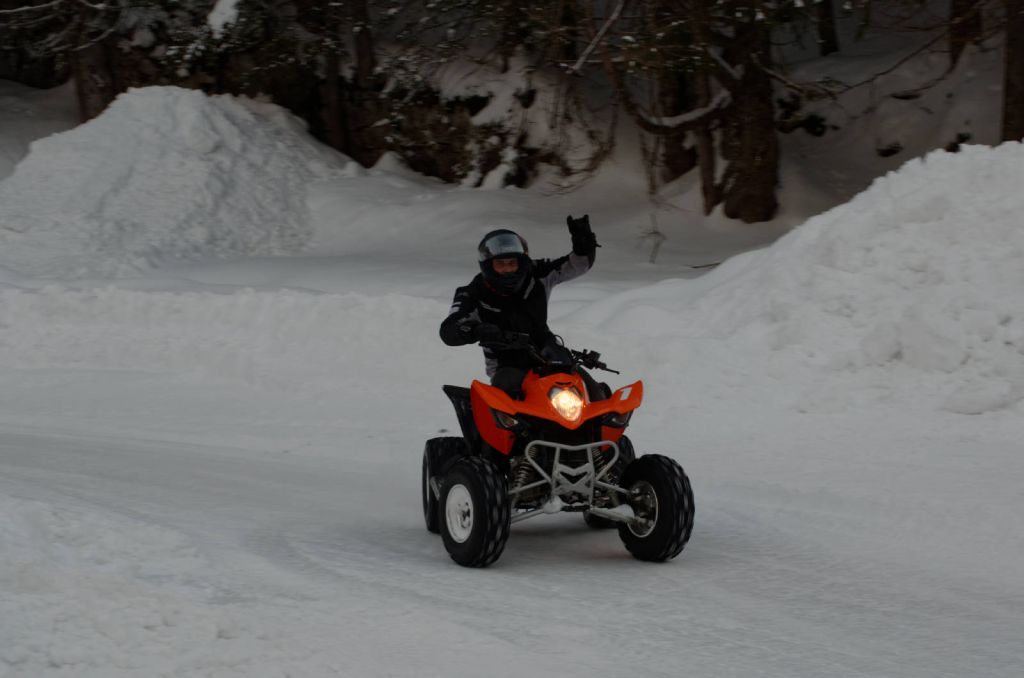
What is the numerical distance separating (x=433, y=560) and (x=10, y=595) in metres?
2.66

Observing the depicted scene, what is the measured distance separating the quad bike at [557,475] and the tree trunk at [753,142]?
11528 mm

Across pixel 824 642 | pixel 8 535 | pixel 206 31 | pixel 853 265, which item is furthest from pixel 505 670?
pixel 206 31

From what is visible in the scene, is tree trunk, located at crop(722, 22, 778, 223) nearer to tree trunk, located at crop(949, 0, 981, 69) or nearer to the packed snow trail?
tree trunk, located at crop(949, 0, 981, 69)

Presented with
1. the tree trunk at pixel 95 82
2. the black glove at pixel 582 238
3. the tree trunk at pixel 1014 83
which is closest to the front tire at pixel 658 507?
the black glove at pixel 582 238

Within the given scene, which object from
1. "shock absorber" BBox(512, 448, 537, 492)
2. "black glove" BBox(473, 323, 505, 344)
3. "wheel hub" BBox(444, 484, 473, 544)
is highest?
"black glove" BBox(473, 323, 505, 344)

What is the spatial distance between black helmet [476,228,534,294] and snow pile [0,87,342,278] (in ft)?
42.4

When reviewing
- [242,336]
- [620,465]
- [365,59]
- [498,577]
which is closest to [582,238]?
[620,465]

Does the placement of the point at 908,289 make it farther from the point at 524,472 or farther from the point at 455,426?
the point at 524,472

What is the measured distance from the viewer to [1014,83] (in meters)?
15.1

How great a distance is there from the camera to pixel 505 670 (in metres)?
4.55

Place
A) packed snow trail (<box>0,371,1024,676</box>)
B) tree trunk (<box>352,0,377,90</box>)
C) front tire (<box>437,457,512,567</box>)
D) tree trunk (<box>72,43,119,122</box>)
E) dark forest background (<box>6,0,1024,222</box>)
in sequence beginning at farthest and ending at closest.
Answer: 1. tree trunk (<box>72,43,119,122</box>)
2. tree trunk (<box>352,0,377,90</box>)
3. dark forest background (<box>6,0,1024,222</box>)
4. front tire (<box>437,457,512,567</box>)
5. packed snow trail (<box>0,371,1024,676</box>)

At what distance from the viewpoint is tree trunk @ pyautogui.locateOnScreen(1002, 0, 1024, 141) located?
15008 millimetres

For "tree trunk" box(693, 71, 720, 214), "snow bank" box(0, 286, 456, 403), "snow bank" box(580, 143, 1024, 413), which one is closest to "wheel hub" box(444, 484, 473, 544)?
"snow bank" box(580, 143, 1024, 413)

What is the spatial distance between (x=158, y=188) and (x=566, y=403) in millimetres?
16619
